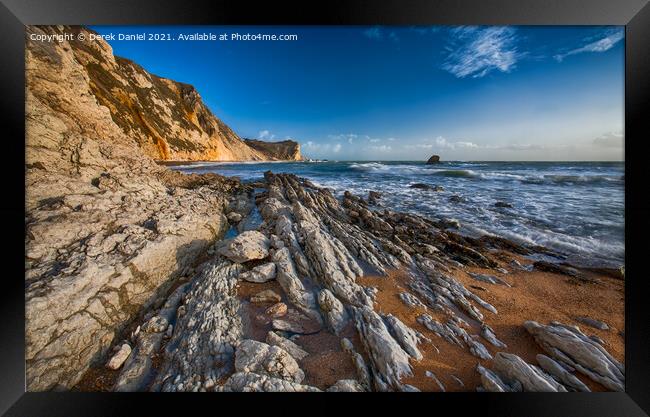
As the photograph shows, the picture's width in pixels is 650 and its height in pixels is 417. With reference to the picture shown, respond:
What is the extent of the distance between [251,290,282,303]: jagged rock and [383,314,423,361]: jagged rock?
155cm

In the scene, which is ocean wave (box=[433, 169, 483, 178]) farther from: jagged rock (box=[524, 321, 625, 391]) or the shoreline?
jagged rock (box=[524, 321, 625, 391])

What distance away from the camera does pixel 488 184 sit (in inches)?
170

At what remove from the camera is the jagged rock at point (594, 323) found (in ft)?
7.65

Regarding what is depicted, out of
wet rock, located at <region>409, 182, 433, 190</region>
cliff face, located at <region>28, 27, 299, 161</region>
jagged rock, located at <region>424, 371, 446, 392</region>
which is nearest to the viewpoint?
jagged rock, located at <region>424, 371, 446, 392</region>

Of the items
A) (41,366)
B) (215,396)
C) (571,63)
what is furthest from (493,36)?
(41,366)

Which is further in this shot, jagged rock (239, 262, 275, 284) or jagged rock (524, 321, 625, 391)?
jagged rock (239, 262, 275, 284)

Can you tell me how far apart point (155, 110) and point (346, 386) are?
357 inches

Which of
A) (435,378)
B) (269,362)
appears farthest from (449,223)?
(269,362)

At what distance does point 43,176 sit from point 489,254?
7.57m

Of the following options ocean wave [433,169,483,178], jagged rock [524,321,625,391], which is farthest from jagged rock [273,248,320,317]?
ocean wave [433,169,483,178]

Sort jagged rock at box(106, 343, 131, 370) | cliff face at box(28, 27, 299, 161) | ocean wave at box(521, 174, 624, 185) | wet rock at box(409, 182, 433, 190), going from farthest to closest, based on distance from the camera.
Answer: wet rock at box(409, 182, 433, 190) → cliff face at box(28, 27, 299, 161) → ocean wave at box(521, 174, 624, 185) → jagged rock at box(106, 343, 131, 370)

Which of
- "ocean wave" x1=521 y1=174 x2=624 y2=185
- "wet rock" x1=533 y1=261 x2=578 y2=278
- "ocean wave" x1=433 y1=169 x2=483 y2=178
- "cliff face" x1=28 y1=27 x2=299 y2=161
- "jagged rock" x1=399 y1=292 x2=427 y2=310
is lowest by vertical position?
"jagged rock" x1=399 y1=292 x2=427 y2=310

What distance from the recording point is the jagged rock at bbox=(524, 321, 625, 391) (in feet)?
6.76
